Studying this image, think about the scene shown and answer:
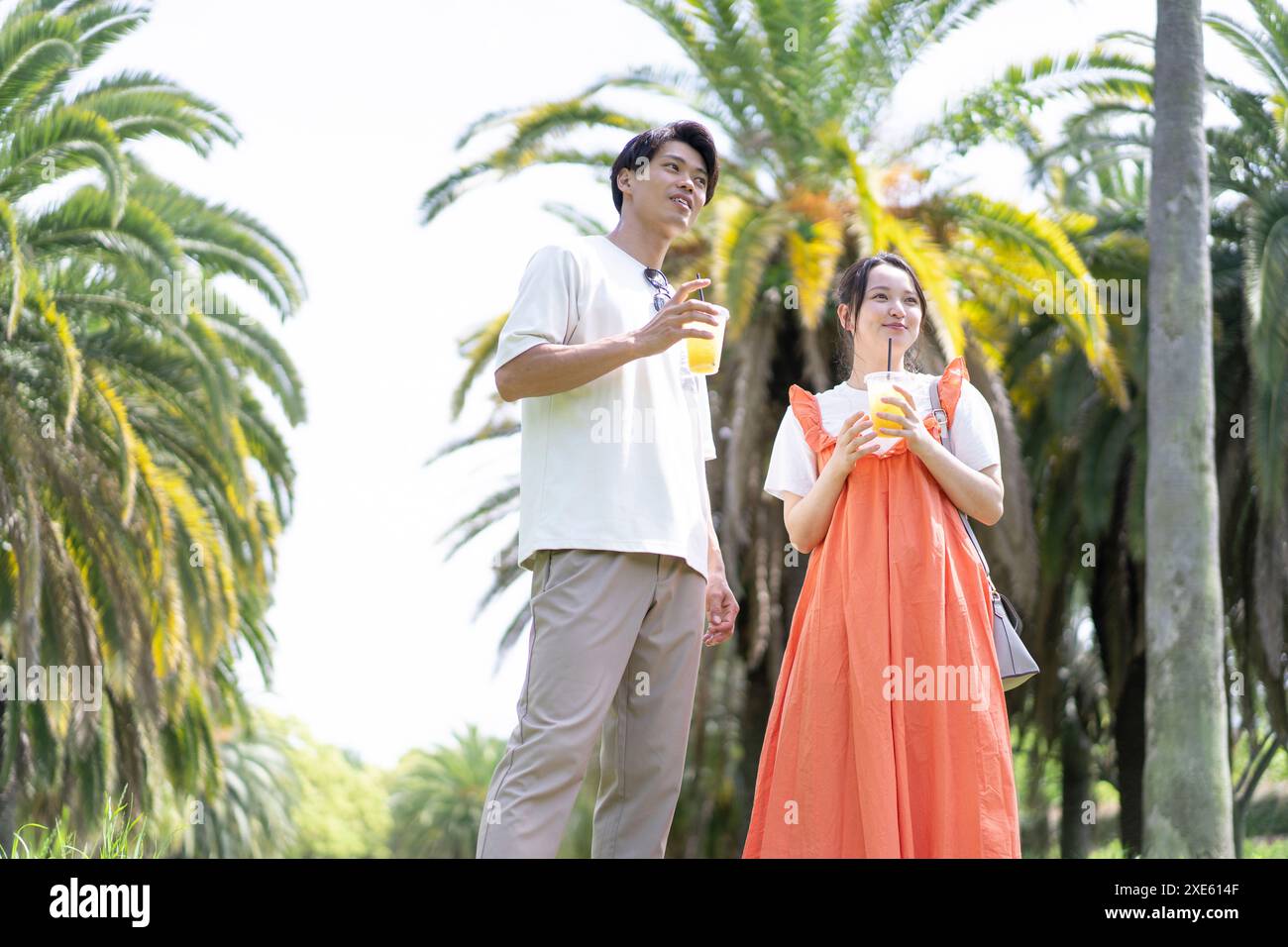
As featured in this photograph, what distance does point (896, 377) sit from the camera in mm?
4020

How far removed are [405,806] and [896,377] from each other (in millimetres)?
51792

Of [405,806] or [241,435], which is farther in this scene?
[405,806]

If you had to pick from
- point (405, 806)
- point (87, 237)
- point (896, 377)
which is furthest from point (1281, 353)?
point (405, 806)

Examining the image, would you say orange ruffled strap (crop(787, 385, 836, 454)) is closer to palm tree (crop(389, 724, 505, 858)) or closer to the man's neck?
the man's neck

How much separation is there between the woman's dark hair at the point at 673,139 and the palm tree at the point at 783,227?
8.21 metres

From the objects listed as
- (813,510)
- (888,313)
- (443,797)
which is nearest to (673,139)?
(888,313)

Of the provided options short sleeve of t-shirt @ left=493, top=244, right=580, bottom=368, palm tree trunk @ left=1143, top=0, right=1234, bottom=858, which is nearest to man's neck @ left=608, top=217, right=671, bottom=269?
short sleeve of t-shirt @ left=493, top=244, right=580, bottom=368

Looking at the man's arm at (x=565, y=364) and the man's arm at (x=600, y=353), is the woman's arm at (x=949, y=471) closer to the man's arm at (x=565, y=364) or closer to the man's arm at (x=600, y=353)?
the man's arm at (x=600, y=353)

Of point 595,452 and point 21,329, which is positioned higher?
point 21,329

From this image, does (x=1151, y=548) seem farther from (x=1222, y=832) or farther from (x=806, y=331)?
(x=806, y=331)

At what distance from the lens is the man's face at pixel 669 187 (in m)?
4.05

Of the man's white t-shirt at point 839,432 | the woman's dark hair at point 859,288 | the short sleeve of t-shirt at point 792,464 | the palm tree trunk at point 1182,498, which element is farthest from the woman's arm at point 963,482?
the palm tree trunk at point 1182,498

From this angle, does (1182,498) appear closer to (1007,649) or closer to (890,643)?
(1007,649)

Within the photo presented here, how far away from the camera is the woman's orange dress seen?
12.3 ft
